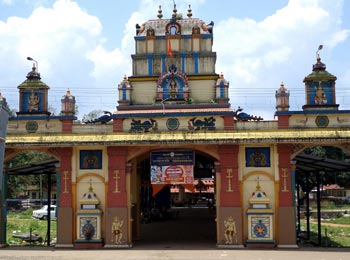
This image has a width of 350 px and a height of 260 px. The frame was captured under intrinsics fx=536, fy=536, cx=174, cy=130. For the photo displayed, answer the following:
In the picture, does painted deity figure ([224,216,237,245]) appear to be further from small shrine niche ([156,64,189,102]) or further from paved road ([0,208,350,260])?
small shrine niche ([156,64,189,102])

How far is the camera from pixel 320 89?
83.1ft

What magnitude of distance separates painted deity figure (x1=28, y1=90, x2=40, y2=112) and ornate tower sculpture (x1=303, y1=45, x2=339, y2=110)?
1282 cm

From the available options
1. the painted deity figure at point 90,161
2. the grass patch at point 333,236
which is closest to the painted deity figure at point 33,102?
the painted deity figure at point 90,161

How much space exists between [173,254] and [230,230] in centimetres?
312

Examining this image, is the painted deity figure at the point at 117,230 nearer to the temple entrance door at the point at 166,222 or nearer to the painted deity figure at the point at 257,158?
the temple entrance door at the point at 166,222

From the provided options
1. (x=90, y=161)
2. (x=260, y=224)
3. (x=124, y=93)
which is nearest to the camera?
(x=260, y=224)

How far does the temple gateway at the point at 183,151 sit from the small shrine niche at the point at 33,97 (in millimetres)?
55

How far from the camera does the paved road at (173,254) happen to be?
21250mm

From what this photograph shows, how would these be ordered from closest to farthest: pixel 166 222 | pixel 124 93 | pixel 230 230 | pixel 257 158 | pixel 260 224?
pixel 260 224, pixel 230 230, pixel 257 158, pixel 124 93, pixel 166 222

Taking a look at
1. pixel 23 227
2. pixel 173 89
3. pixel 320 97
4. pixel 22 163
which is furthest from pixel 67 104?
pixel 22 163

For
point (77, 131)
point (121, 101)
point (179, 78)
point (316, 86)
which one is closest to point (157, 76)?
point (179, 78)

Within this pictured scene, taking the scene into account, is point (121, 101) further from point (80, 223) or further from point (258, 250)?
point (258, 250)

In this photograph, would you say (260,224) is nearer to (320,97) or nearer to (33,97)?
(320,97)

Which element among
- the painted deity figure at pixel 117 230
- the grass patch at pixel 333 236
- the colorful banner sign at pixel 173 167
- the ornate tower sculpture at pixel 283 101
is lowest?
the grass patch at pixel 333 236
